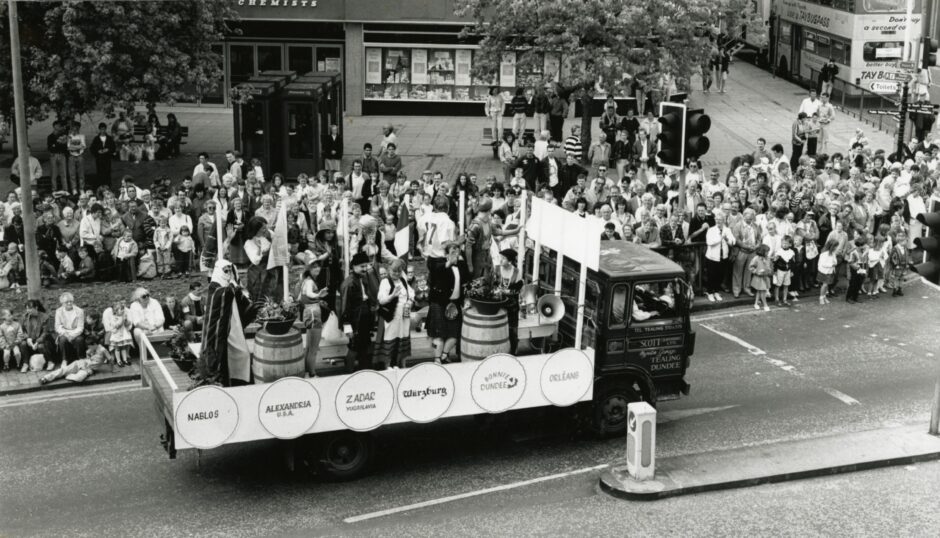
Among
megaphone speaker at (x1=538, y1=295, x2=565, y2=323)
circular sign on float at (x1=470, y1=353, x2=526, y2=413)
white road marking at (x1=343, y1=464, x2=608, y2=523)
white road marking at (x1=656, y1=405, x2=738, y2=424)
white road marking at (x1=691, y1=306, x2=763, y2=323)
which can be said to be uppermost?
megaphone speaker at (x1=538, y1=295, x2=565, y2=323)

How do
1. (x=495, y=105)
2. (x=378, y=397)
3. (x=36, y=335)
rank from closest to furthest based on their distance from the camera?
(x=378, y=397), (x=36, y=335), (x=495, y=105)

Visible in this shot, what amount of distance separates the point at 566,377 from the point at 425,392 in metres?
1.74

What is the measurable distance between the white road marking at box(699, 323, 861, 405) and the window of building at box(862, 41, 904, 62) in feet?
67.0

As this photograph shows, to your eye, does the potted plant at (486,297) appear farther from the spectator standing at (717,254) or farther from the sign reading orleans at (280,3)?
the sign reading orleans at (280,3)

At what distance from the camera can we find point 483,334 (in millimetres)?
14469

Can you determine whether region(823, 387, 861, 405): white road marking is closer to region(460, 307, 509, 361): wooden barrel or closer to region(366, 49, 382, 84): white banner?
region(460, 307, 509, 361): wooden barrel

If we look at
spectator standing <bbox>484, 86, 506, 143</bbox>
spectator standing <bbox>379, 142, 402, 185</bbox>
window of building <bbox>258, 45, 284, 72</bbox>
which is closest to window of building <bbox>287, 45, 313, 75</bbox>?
window of building <bbox>258, 45, 284, 72</bbox>

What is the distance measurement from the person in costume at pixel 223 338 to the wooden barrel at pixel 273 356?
0.18 m

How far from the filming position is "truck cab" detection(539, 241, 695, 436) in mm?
14961

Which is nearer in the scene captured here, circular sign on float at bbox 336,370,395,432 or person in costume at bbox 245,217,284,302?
circular sign on float at bbox 336,370,395,432

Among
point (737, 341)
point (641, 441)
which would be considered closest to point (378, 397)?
point (641, 441)

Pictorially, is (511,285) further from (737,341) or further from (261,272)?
(737,341)

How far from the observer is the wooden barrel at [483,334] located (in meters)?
14.5

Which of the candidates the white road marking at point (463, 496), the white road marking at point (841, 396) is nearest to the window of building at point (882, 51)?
the white road marking at point (841, 396)
